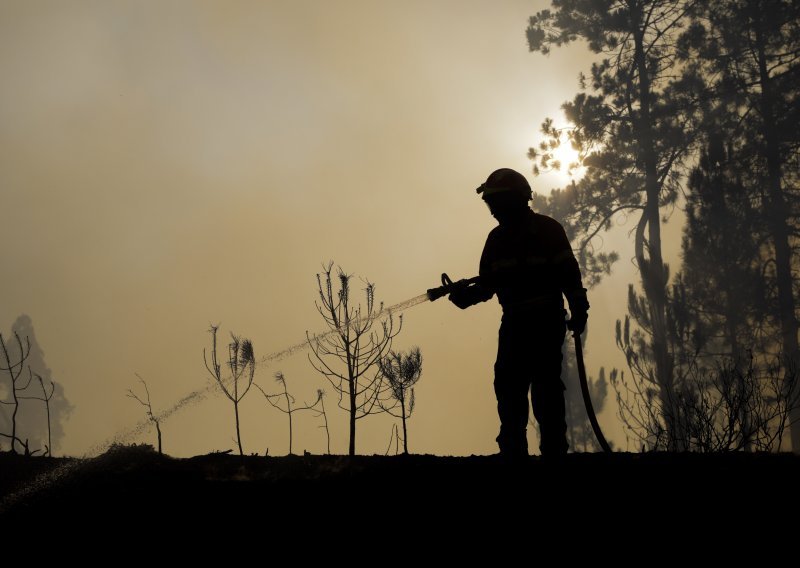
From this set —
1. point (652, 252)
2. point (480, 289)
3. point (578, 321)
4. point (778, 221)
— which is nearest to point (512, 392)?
point (578, 321)

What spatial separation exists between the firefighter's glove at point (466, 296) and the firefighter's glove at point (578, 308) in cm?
89

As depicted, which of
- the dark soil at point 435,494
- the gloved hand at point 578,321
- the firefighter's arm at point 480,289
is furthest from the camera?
the firefighter's arm at point 480,289

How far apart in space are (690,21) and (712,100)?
351 centimetres

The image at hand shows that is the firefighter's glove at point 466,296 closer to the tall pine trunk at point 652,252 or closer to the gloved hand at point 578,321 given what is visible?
the gloved hand at point 578,321

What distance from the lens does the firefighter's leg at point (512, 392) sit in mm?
6586

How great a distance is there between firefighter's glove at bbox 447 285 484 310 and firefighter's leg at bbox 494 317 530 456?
48 centimetres

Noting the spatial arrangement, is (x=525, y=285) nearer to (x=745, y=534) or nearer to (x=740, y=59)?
(x=745, y=534)

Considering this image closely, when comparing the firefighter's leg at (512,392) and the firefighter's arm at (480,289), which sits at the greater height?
the firefighter's arm at (480,289)

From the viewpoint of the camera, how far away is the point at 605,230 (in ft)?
105

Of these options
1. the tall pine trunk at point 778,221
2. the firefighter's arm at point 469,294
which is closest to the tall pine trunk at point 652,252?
the tall pine trunk at point 778,221

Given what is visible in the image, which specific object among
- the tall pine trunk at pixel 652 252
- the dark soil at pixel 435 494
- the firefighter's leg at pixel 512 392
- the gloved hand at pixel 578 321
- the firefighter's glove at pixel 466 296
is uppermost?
the tall pine trunk at pixel 652 252

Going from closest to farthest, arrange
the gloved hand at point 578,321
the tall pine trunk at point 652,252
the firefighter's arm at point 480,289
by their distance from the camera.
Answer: the gloved hand at point 578,321, the firefighter's arm at point 480,289, the tall pine trunk at point 652,252

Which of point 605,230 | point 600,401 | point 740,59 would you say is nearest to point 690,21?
point 740,59

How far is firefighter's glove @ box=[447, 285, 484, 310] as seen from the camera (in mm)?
7082
